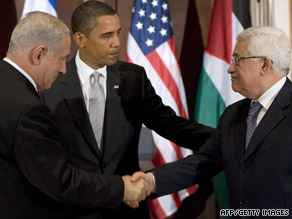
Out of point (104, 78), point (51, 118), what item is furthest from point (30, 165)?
point (104, 78)

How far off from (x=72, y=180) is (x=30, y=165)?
0.27m

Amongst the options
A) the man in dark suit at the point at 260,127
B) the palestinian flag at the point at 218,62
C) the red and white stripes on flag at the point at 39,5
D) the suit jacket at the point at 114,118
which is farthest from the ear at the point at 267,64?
the red and white stripes on flag at the point at 39,5

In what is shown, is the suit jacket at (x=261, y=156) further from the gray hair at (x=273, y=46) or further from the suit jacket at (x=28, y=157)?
the suit jacket at (x=28, y=157)

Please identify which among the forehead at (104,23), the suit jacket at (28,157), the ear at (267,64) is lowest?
the suit jacket at (28,157)

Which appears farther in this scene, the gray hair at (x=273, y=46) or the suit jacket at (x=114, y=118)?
the suit jacket at (x=114, y=118)

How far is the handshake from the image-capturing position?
8.34 feet

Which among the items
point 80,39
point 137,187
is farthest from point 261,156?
point 80,39

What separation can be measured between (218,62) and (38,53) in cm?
192

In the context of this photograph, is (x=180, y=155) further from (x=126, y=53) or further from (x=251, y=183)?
(x=251, y=183)

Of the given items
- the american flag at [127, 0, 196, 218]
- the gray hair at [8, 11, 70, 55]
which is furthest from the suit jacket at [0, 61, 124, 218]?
the american flag at [127, 0, 196, 218]

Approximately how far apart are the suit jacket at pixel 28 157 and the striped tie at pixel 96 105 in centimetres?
54

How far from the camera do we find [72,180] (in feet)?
7.27

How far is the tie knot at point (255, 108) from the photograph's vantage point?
2.31 meters

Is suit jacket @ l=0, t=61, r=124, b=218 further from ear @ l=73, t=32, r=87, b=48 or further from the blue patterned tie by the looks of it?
the blue patterned tie
